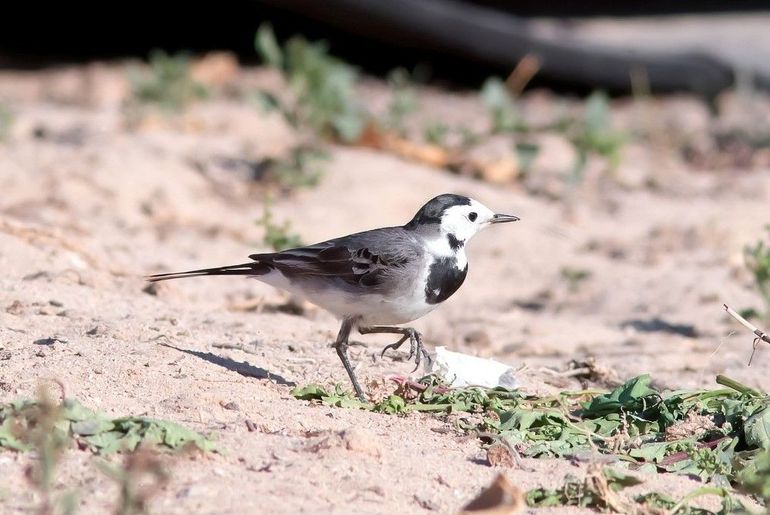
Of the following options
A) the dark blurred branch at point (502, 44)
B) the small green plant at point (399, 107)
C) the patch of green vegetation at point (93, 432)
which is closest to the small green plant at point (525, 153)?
the small green plant at point (399, 107)

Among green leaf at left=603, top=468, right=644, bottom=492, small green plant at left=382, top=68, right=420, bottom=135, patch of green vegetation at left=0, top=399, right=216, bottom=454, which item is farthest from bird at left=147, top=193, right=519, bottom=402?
small green plant at left=382, top=68, right=420, bottom=135

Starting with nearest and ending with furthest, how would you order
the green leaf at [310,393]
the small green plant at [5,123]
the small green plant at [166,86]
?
the green leaf at [310,393], the small green plant at [5,123], the small green plant at [166,86]

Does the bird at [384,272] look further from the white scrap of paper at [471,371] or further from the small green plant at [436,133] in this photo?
the small green plant at [436,133]

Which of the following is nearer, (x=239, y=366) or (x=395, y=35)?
(x=239, y=366)

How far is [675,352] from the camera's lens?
242 inches

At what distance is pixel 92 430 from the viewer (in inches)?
144

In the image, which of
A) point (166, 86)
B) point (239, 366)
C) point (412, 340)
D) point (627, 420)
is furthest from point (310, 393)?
point (166, 86)

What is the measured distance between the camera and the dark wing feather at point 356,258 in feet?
16.6

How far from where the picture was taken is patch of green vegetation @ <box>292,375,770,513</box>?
13.4ft

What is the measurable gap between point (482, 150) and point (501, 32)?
168 centimetres

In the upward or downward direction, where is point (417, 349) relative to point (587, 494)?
downward

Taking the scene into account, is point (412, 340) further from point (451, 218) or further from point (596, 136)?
point (596, 136)

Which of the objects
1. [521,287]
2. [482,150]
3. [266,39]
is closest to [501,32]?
[482,150]

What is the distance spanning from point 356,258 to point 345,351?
0.42 m
